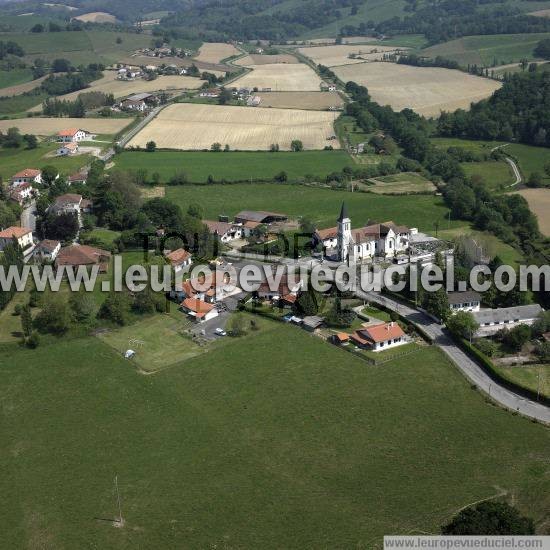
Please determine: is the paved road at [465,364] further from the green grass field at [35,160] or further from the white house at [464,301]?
the green grass field at [35,160]

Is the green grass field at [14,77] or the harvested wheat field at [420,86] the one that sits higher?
the green grass field at [14,77]

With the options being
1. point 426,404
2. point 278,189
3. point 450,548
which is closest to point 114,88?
point 278,189

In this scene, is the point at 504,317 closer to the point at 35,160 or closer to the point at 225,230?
the point at 225,230

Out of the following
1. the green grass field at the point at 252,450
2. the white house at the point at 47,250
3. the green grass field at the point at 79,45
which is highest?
the green grass field at the point at 79,45

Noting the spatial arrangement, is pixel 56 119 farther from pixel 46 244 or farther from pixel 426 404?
pixel 426 404

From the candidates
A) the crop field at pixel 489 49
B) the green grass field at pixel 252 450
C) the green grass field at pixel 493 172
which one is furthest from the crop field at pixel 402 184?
the crop field at pixel 489 49

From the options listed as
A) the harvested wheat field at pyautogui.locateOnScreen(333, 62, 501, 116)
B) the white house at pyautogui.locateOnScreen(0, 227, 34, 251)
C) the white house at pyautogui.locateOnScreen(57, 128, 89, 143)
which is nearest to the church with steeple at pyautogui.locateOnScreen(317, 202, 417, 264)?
the white house at pyautogui.locateOnScreen(0, 227, 34, 251)

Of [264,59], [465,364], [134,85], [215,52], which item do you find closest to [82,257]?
[465,364]

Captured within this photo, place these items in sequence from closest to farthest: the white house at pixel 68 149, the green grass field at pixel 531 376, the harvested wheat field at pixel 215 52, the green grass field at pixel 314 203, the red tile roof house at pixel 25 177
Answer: the green grass field at pixel 531 376 < the green grass field at pixel 314 203 < the red tile roof house at pixel 25 177 < the white house at pixel 68 149 < the harvested wheat field at pixel 215 52
